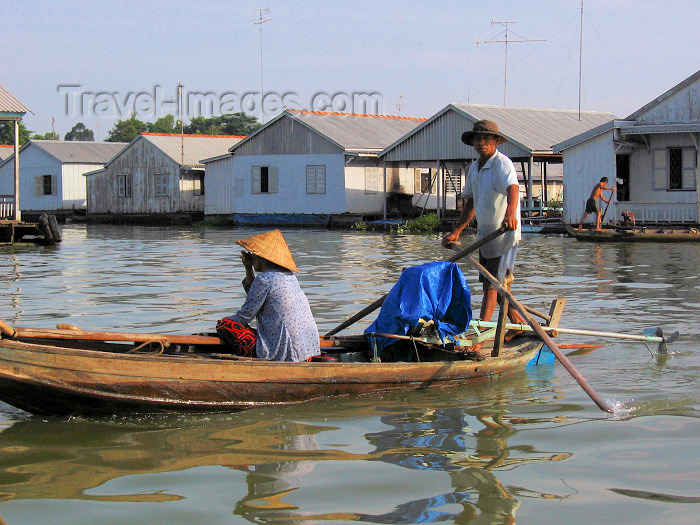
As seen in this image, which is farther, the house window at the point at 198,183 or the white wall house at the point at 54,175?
the white wall house at the point at 54,175

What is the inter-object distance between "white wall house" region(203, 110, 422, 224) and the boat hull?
87.4ft

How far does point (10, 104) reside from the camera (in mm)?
23703

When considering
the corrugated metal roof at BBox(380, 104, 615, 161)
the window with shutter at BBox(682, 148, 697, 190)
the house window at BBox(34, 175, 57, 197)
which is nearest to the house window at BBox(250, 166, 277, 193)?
the corrugated metal roof at BBox(380, 104, 615, 161)

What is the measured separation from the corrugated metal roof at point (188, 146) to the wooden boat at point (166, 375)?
3259cm

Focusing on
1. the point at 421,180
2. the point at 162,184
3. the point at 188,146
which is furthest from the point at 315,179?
the point at 188,146

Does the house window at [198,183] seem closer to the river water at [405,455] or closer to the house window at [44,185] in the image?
the house window at [44,185]

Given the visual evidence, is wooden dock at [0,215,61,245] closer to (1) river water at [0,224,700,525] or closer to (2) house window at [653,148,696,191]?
(1) river water at [0,224,700,525]

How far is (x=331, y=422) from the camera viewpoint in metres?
6.29

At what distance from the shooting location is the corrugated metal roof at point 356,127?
1335 inches

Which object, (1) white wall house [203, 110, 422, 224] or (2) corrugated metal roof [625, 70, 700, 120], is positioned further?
(1) white wall house [203, 110, 422, 224]

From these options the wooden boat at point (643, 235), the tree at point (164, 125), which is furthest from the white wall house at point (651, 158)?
the tree at point (164, 125)

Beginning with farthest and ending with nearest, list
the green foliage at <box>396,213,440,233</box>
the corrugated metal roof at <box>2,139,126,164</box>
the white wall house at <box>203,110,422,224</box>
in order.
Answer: the corrugated metal roof at <box>2,139,126,164</box>, the white wall house at <box>203,110,422,224</box>, the green foliage at <box>396,213,440,233</box>

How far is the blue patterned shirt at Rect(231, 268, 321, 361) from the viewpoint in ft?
21.1

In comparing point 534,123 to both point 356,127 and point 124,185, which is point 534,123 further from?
point 124,185
